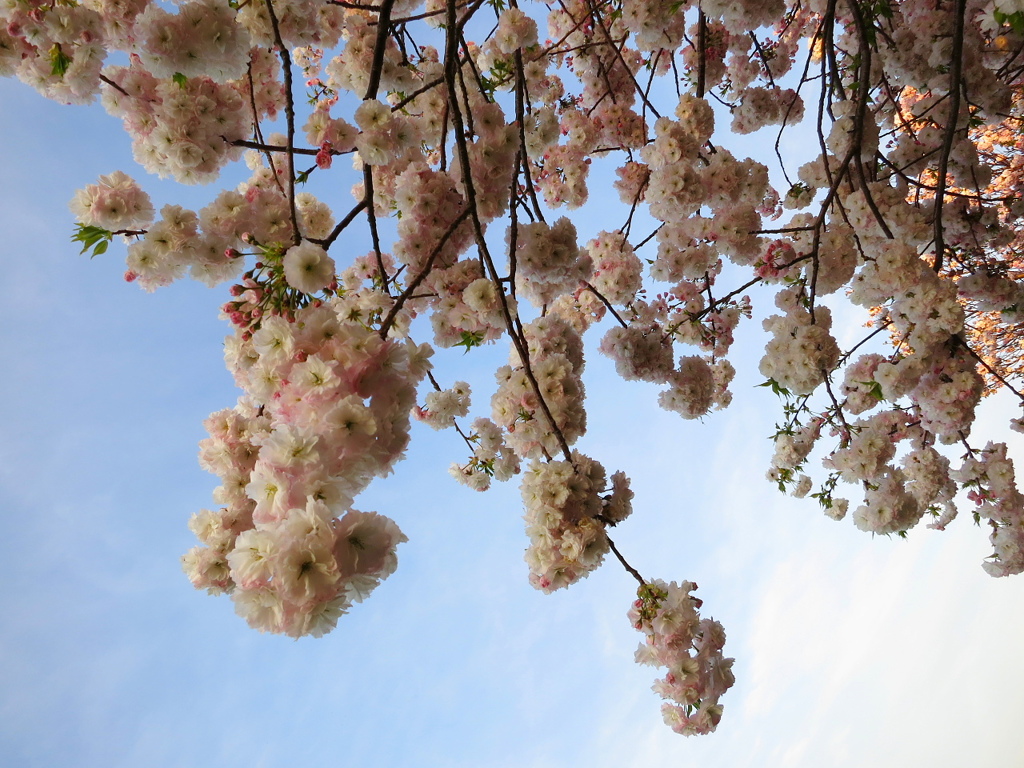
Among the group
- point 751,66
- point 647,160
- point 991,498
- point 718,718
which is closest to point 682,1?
point 647,160

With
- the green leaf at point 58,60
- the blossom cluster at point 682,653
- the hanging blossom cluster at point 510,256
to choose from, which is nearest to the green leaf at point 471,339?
the hanging blossom cluster at point 510,256

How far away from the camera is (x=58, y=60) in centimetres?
217

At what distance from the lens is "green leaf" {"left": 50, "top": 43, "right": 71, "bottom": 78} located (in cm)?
217

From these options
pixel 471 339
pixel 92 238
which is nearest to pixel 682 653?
pixel 471 339

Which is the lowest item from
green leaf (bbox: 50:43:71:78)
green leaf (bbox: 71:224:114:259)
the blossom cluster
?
the blossom cluster

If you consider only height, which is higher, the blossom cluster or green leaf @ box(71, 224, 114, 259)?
green leaf @ box(71, 224, 114, 259)

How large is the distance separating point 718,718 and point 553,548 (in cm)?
114

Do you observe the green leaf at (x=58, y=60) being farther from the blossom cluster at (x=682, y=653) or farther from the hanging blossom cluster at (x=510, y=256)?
the blossom cluster at (x=682, y=653)

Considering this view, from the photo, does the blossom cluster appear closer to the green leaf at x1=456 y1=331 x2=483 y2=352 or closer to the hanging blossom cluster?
the hanging blossom cluster

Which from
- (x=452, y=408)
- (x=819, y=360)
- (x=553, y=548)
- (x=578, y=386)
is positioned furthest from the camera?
(x=452, y=408)

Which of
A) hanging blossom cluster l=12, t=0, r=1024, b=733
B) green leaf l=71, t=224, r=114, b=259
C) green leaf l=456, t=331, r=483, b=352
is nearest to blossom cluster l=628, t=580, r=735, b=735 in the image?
hanging blossom cluster l=12, t=0, r=1024, b=733

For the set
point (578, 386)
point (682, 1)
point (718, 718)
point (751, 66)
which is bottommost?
point (718, 718)

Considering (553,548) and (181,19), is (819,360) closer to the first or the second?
(553,548)

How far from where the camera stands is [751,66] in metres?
4.92
